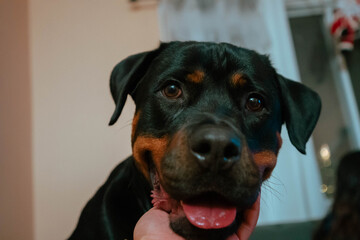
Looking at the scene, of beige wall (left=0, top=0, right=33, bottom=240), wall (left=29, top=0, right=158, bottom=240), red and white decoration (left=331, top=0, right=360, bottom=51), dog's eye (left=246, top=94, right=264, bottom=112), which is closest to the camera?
dog's eye (left=246, top=94, right=264, bottom=112)

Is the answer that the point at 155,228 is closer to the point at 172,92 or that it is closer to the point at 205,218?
the point at 205,218

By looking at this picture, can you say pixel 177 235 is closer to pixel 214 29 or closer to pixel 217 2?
pixel 214 29

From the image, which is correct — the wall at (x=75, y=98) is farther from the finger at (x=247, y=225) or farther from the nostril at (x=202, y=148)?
the nostril at (x=202, y=148)

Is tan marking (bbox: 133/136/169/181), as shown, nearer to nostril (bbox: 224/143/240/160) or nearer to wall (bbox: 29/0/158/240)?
nostril (bbox: 224/143/240/160)

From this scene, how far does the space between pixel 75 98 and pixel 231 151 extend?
90.4 inches

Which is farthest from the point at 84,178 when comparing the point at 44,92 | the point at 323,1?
the point at 323,1

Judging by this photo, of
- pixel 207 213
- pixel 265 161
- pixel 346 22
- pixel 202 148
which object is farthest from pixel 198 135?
pixel 346 22

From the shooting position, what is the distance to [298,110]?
58.3 inches

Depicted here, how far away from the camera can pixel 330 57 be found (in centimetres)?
361

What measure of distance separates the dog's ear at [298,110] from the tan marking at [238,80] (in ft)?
0.93

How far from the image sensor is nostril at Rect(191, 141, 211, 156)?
0.92 m

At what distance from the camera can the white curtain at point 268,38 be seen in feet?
9.66

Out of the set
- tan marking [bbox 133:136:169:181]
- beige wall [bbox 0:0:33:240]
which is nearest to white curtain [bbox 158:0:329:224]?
beige wall [bbox 0:0:33:240]

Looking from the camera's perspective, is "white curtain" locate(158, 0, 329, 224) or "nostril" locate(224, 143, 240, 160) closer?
"nostril" locate(224, 143, 240, 160)
